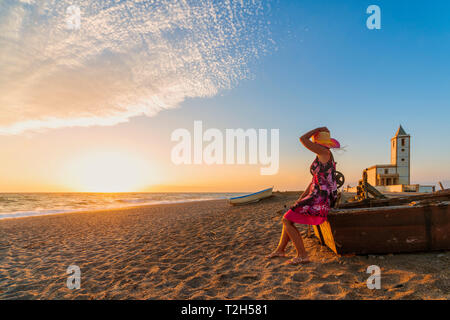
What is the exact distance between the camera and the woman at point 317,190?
12.8 feet

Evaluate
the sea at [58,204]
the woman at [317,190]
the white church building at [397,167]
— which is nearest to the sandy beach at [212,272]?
the woman at [317,190]

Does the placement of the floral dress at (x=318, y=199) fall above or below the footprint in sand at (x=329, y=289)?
above

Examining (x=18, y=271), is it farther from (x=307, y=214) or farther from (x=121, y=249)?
(x=307, y=214)

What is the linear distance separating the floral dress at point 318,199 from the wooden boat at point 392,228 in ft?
0.55

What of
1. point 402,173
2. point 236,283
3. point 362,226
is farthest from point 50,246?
point 402,173

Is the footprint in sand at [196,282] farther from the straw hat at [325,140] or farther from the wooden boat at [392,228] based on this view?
the straw hat at [325,140]

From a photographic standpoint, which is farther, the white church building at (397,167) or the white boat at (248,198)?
the white church building at (397,167)

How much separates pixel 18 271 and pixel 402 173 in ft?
156

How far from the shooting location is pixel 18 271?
5090mm
